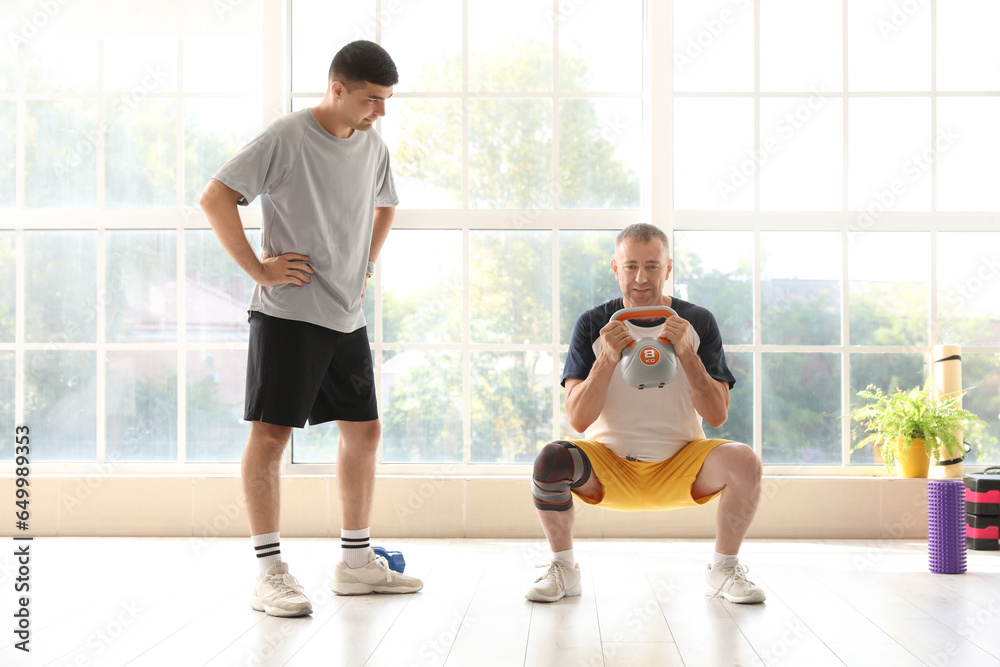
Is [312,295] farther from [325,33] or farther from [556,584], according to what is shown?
[325,33]

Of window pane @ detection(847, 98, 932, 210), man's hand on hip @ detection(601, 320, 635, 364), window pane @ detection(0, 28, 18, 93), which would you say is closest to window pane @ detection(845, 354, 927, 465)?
window pane @ detection(847, 98, 932, 210)

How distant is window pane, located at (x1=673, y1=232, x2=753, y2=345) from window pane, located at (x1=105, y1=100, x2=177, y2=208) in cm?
219

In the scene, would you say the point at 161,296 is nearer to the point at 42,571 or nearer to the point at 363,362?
the point at 42,571

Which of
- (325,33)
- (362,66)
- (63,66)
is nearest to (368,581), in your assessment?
(362,66)

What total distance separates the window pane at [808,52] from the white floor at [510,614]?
6.27ft

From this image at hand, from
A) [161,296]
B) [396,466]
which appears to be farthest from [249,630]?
[161,296]

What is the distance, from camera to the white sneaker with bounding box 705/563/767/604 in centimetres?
216

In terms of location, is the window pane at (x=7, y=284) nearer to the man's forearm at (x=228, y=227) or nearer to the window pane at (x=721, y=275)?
the man's forearm at (x=228, y=227)

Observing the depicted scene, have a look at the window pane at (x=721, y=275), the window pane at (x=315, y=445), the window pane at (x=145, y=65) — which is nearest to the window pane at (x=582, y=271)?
the window pane at (x=721, y=275)

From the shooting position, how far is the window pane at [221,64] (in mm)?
3535

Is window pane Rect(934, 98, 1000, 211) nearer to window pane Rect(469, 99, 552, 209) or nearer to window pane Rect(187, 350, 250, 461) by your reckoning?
window pane Rect(469, 99, 552, 209)

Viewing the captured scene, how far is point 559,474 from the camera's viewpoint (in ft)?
7.06

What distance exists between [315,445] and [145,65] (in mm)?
1790

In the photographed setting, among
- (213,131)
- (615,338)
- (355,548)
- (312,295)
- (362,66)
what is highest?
(213,131)
